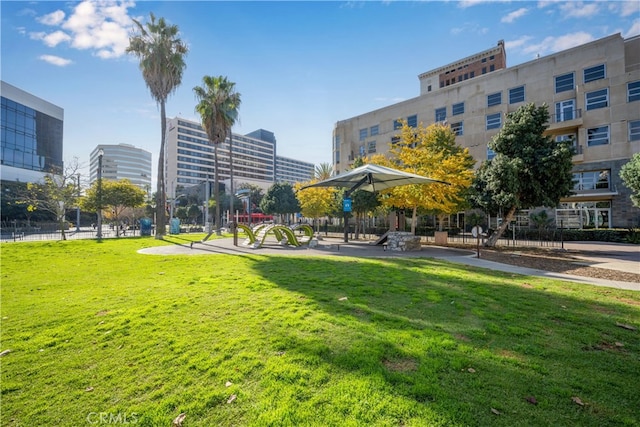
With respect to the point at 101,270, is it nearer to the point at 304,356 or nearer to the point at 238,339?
the point at 238,339

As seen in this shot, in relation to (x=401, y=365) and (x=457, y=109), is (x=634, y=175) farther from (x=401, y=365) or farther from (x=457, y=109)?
(x=401, y=365)

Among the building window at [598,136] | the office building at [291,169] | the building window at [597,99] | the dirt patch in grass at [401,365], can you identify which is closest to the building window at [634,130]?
the building window at [598,136]

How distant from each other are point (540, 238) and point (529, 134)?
10611mm

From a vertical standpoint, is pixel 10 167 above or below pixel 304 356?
above

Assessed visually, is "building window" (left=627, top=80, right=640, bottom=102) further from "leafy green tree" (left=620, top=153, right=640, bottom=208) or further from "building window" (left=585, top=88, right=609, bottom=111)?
"leafy green tree" (left=620, top=153, right=640, bottom=208)

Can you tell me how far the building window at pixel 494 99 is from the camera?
34625mm

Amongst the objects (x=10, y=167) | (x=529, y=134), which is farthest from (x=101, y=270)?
(x=10, y=167)

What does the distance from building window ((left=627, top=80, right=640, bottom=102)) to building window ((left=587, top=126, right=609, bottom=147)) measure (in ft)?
9.32

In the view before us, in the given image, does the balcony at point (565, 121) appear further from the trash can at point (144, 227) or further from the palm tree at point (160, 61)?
the trash can at point (144, 227)

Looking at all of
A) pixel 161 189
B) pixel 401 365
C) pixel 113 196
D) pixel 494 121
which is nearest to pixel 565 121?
pixel 494 121

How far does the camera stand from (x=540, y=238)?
23500 mm

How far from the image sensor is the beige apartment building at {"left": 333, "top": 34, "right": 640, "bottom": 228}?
2677 centimetres

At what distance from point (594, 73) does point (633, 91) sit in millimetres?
3695

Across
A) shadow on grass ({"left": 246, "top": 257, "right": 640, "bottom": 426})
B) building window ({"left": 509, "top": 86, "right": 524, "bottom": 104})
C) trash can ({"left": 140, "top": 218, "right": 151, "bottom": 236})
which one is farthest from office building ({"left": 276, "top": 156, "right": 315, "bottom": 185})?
shadow on grass ({"left": 246, "top": 257, "right": 640, "bottom": 426})
